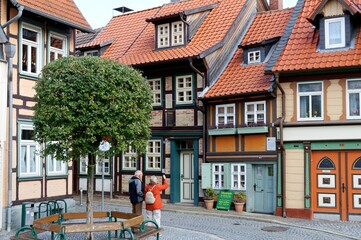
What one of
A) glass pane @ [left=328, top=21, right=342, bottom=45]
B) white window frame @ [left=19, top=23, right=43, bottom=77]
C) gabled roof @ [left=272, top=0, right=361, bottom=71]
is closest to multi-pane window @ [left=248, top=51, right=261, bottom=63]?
gabled roof @ [left=272, top=0, right=361, bottom=71]

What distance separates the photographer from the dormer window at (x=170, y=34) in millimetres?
21875

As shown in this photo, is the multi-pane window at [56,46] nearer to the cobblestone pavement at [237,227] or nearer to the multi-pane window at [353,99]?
the cobblestone pavement at [237,227]

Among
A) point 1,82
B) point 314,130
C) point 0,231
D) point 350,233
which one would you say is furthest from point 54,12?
point 350,233

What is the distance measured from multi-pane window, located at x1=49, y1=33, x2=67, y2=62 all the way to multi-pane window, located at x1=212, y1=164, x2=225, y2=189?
288 inches

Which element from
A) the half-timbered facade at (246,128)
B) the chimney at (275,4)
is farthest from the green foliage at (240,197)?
the chimney at (275,4)

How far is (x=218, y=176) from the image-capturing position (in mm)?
19703

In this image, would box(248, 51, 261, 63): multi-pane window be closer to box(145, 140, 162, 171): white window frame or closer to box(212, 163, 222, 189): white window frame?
box(212, 163, 222, 189): white window frame

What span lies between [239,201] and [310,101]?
458cm

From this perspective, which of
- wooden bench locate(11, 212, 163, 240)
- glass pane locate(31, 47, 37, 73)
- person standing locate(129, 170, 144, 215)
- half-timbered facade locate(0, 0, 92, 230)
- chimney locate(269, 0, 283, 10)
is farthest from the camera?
chimney locate(269, 0, 283, 10)

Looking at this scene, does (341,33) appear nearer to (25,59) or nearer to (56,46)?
(56,46)

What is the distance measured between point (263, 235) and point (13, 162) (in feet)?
25.3

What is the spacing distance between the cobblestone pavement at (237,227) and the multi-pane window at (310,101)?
366 centimetres

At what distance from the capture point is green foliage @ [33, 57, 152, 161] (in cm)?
1034

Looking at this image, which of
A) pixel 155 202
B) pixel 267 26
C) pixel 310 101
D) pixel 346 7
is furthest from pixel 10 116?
pixel 267 26
